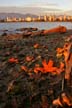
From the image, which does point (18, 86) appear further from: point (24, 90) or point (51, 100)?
point (51, 100)

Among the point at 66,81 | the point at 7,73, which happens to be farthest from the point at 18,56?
the point at 66,81

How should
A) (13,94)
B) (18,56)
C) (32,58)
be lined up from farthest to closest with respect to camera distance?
(18,56), (32,58), (13,94)

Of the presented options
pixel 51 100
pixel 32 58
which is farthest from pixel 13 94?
pixel 32 58

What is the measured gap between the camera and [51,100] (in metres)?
6.96

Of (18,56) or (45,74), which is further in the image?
(18,56)

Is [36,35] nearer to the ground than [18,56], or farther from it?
nearer to the ground

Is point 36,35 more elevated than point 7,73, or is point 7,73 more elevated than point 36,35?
point 7,73

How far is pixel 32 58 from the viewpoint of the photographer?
10.3 meters

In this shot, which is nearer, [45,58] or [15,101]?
[15,101]

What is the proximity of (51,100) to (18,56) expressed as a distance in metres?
4.52

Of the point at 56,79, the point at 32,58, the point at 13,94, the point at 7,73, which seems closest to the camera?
the point at 13,94

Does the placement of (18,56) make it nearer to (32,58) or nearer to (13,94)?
(32,58)

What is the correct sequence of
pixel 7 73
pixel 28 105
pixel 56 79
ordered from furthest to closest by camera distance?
pixel 7 73, pixel 56 79, pixel 28 105

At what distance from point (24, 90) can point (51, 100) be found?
2.47 ft
